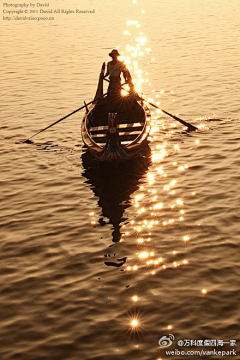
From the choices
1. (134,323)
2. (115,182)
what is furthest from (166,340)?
(115,182)

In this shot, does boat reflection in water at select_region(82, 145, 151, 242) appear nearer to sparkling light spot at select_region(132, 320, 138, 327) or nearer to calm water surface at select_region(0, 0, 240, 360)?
calm water surface at select_region(0, 0, 240, 360)

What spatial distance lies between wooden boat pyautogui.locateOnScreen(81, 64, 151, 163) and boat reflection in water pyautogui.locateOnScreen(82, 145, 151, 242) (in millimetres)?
532

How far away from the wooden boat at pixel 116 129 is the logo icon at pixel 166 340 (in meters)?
7.38

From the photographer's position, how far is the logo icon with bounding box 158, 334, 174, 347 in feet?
29.3

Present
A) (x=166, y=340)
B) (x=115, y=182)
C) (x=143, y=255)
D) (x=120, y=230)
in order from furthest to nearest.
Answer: (x=115, y=182), (x=120, y=230), (x=143, y=255), (x=166, y=340)

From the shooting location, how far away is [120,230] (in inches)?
507

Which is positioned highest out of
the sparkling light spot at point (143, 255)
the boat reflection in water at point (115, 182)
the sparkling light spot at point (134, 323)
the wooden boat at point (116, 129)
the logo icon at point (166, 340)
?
the wooden boat at point (116, 129)

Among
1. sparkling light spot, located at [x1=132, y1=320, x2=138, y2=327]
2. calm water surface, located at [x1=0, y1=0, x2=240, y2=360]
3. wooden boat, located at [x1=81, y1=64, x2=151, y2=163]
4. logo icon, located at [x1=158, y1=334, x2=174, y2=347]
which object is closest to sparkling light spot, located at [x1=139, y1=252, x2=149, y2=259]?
calm water surface, located at [x1=0, y1=0, x2=240, y2=360]

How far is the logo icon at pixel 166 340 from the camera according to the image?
8.95 metres

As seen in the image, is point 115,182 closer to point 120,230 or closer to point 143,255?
point 120,230

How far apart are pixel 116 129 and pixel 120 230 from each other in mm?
3629

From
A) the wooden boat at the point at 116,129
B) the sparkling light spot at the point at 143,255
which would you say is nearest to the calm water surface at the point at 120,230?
the sparkling light spot at the point at 143,255

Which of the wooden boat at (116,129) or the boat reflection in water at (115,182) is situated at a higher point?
the wooden boat at (116,129)

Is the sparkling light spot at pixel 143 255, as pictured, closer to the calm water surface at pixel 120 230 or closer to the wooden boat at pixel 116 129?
the calm water surface at pixel 120 230
